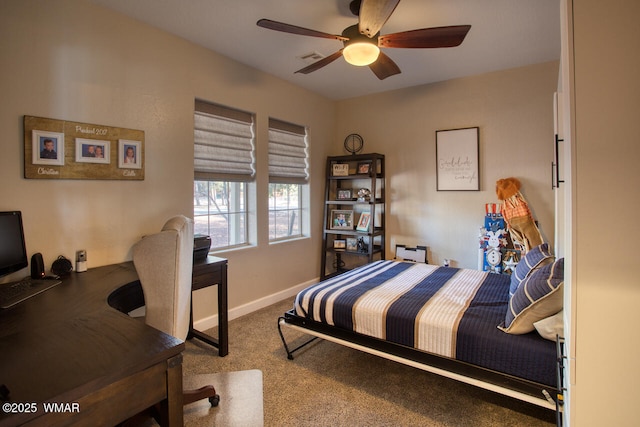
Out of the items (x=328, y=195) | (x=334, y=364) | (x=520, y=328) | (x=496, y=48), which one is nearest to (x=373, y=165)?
(x=328, y=195)

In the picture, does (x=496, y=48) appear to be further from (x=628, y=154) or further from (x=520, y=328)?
(x=520, y=328)

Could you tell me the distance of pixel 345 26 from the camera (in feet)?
8.48

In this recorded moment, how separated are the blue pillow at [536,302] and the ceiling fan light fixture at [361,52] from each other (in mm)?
1698

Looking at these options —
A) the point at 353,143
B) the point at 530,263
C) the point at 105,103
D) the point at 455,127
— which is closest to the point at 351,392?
the point at 530,263

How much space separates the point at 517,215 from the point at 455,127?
1206 mm

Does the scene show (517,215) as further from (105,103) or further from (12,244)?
(12,244)

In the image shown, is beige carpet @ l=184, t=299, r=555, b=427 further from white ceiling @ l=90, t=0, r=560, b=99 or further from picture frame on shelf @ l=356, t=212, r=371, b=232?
white ceiling @ l=90, t=0, r=560, b=99

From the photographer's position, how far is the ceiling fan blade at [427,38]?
1.98m

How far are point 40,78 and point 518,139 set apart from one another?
4.08 metres

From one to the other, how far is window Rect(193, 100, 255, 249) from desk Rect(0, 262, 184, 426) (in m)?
1.84

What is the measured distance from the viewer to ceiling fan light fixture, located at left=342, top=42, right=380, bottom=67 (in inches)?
84.3

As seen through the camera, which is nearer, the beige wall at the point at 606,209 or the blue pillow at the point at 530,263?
the beige wall at the point at 606,209

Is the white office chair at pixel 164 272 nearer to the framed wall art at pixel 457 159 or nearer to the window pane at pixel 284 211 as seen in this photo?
the window pane at pixel 284 211

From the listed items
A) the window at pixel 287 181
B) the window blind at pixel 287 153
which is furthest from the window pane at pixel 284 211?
the window blind at pixel 287 153
